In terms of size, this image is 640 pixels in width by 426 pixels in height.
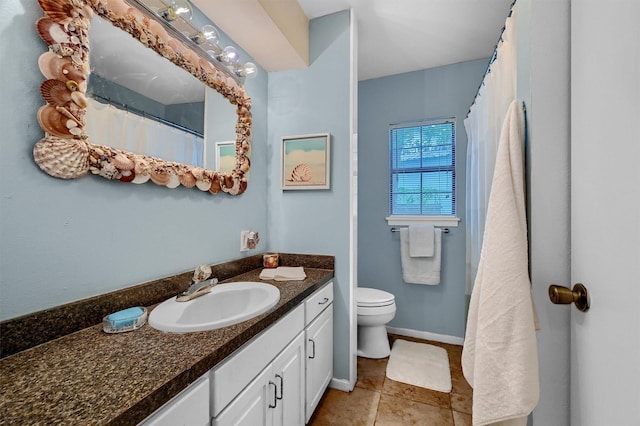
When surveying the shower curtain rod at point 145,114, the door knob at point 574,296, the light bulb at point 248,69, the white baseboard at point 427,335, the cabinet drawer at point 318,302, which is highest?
the light bulb at point 248,69

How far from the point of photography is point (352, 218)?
171cm

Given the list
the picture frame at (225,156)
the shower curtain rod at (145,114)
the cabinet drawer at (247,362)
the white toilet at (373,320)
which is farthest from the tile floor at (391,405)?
the shower curtain rod at (145,114)

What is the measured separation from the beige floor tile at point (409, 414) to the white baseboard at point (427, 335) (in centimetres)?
89

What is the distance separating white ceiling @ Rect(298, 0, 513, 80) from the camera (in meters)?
1.66

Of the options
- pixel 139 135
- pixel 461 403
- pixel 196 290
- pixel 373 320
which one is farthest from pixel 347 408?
pixel 139 135

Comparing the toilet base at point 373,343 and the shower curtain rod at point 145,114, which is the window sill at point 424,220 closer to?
the toilet base at point 373,343

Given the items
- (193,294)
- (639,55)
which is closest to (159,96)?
(193,294)

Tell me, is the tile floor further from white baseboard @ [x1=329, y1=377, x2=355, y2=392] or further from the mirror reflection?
the mirror reflection

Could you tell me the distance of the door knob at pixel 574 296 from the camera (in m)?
0.63

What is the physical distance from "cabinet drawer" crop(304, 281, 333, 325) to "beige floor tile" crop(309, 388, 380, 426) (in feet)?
1.99

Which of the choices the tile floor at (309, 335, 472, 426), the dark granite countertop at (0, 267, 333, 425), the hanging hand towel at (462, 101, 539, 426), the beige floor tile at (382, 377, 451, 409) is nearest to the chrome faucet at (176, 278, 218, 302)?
the dark granite countertop at (0, 267, 333, 425)

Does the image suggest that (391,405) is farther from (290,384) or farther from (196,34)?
(196,34)

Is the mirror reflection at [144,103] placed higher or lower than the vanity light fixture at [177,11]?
lower

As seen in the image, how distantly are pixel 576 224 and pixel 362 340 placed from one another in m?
1.79
